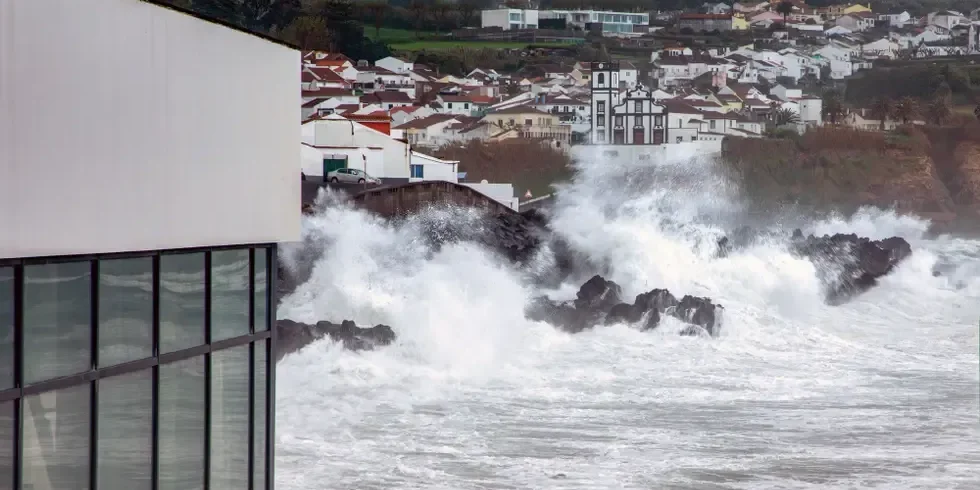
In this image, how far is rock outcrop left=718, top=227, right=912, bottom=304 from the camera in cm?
3638

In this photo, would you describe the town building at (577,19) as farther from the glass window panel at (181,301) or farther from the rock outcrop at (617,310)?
the glass window panel at (181,301)

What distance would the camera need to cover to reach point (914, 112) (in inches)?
1548

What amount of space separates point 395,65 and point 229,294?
112ft

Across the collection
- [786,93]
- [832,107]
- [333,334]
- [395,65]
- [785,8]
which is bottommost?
[333,334]

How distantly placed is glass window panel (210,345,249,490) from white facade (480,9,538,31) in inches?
1387

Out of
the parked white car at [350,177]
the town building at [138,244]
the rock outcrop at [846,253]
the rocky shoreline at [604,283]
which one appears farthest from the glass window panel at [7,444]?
the rock outcrop at [846,253]

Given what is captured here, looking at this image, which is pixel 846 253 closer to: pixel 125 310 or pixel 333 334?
pixel 333 334

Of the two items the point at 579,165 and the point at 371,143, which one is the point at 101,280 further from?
the point at 579,165

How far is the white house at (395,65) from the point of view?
1505 inches

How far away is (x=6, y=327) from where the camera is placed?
3475 millimetres

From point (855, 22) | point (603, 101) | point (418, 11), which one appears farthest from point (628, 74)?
point (855, 22)

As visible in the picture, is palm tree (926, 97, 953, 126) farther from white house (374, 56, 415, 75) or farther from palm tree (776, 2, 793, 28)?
white house (374, 56, 415, 75)

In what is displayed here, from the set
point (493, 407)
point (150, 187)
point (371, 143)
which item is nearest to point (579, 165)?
point (371, 143)

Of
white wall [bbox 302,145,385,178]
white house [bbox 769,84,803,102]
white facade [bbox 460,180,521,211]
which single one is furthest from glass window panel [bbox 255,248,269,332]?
white house [bbox 769,84,803,102]
